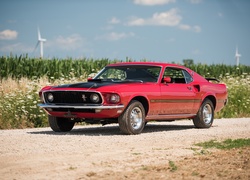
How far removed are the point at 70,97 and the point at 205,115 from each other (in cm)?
421

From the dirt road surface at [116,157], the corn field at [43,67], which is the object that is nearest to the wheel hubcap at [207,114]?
the dirt road surface at [116,157]

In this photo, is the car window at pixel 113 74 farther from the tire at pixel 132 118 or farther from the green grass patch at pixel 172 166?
the green grass patch at pixel 172 166

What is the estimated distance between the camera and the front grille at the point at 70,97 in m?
12.8

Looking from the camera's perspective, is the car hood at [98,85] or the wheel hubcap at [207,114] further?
the wheel hubcap at [207,114]

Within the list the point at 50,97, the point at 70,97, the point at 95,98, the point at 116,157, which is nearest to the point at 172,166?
the point at 116,157

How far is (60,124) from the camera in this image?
1397 centimetres

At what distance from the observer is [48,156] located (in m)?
9.50

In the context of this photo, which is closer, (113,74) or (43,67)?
(113,74)

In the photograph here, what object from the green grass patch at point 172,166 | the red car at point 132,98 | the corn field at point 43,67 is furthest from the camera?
the corn field at point 43,67

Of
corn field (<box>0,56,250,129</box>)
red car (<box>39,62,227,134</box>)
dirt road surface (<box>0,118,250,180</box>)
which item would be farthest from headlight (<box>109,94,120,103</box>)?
corn field (<box>0,56,250,129</box>)

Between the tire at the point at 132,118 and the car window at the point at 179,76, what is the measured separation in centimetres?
196

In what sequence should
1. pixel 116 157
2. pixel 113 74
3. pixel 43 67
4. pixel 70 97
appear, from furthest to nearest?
pixel 43 67 → pixel 113 74 → pixel 70 97 → pixel 116 157

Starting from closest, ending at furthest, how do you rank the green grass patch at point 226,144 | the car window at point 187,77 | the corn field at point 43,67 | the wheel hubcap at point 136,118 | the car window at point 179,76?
the green grass patch at point 226,144 → the wheel hubcap at point 136,118 → the car window at point 179,76 → the car window at point 187,77 → the corn field at point 43,67

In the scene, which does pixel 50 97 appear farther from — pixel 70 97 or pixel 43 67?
pixel 43 67
